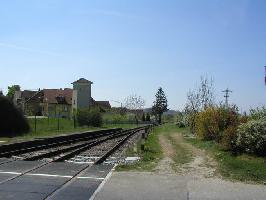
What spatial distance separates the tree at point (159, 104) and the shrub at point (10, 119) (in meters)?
135

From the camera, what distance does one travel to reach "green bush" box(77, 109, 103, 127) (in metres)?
77.4

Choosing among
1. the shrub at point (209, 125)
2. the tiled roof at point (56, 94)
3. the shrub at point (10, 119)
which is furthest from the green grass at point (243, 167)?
the tiled roof at point (56, 94)

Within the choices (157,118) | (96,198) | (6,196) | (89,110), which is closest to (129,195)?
(96,198)

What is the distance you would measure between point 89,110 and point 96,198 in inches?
2689

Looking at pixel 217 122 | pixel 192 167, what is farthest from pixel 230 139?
pixel 217 122

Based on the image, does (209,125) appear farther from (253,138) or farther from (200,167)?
(200,167)

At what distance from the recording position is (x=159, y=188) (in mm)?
12336

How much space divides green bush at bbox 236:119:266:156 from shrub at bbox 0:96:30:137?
27.5 metres

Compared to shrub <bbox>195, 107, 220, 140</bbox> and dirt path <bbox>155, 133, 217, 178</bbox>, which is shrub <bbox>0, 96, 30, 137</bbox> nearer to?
shrub <bbox>195, 107, 220, 140</bbox>

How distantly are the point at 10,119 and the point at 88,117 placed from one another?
3322cm

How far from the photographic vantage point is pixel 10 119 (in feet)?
148

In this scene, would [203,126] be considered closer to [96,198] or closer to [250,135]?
[250,135]

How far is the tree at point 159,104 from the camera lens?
182m

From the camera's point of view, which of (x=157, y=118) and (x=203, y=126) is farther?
(x=157, y=118)
